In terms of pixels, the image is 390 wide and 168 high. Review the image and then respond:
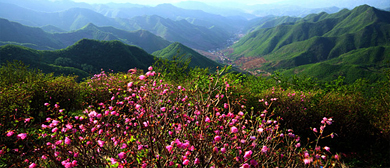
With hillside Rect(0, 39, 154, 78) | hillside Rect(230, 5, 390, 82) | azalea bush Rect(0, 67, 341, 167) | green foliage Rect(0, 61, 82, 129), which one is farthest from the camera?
hillside Rect(230, 5, 390, 82)

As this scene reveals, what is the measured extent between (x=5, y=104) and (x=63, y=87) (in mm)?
3108

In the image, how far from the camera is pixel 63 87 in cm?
1074

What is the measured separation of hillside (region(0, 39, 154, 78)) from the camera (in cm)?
6775

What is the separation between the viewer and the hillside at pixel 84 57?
6775cm

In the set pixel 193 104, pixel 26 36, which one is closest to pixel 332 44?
pixel 193 104

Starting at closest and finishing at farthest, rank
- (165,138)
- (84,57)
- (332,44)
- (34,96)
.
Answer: (165,138) < (34,96) < (84,57) < (332,44)

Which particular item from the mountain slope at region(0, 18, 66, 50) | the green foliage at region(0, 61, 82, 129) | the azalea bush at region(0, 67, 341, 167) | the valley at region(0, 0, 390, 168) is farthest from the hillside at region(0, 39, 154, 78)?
the mountain slope at region(0, 18, 66, 50)

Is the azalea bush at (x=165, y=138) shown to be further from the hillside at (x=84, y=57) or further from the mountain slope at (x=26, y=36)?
the mountain slope at (x=26, y=36)

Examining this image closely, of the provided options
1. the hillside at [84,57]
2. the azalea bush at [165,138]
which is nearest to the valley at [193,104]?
the azalea bush at [165,138]

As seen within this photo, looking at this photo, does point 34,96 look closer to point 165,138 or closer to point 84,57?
point 165,138

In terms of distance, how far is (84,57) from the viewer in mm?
85000

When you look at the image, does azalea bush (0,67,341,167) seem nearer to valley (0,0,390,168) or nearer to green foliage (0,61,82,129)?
valley (0,0,390,168)

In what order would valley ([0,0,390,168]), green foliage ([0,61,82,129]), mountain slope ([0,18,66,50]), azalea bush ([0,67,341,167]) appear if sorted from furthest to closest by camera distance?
mountain slope ([0,18,66,50])
green foliage ([0,61,82,129])
valley ([0,0,390,168])
azalea bush ([0,67,341,167])

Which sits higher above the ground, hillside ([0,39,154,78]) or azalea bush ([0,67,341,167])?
azalea bush ([0,67,341,167])
